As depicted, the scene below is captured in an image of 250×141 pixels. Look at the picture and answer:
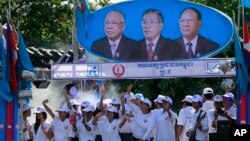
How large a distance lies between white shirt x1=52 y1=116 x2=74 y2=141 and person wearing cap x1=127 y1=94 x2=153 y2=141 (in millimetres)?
1149

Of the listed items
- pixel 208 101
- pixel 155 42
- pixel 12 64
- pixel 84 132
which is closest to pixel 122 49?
pixel 155 42

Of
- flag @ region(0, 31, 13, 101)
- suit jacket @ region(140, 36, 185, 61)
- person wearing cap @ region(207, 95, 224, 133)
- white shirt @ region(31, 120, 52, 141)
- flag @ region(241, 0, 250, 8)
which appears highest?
flag @ region(241, 0, 250, 8)

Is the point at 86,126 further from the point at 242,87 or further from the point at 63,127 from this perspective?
the point at 242,87

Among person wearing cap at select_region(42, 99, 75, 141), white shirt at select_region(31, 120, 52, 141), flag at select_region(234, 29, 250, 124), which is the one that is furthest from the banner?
flag at select_region(234, 29, 250, 124)

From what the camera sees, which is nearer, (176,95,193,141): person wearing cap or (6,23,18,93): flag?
(6,23,18,93): flag

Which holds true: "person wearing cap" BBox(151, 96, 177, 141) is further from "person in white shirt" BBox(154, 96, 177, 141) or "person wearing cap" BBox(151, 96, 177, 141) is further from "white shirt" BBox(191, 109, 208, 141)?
"white shirt" BBox(191, 109, 208, 141)

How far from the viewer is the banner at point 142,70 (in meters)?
13.6

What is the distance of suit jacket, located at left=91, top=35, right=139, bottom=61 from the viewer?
1484 centimetres

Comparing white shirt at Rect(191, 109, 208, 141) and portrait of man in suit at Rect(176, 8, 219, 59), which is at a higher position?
portrait of man in suit at Rect(176, 8, 219, 59)

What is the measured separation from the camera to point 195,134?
42.8 ft

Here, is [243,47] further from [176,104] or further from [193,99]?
[176,104]

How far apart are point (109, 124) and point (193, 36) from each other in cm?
222

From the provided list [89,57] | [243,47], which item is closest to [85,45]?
[89,57]

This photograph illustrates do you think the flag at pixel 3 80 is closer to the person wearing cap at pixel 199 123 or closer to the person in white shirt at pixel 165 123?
the person in white shirt at pixel 165 123
